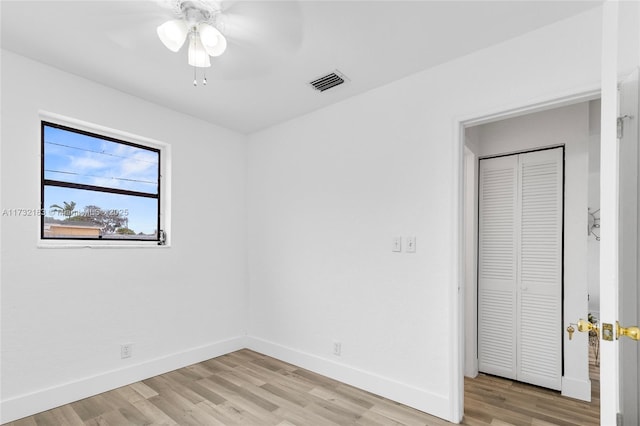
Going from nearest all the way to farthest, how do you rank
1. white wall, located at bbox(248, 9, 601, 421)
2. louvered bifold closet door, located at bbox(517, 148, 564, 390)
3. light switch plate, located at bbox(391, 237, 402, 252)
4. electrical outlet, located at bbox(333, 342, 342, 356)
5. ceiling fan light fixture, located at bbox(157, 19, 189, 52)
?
ceiling fan light fixture, located at bbox(157, 19, 189, 52) → white wall, located at bbox(248, 9, 601, 421) → light switch plate, located at bbox(391, 237, 402, 252) → louvered bifold closet door, located at bbox(517, 148, 564, 390) → electrical outlet, located at bbox(333, 342, 342, 356)

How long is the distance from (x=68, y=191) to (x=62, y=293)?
85cm

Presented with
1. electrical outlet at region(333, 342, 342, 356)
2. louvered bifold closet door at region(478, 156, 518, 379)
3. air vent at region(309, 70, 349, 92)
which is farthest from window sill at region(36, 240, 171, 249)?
louvered bifold closet door at region(478, 156, 518, 379)

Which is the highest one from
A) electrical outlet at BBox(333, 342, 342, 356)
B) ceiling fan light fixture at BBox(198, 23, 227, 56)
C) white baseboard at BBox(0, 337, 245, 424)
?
ceiling fan light fixture at BBox(198, 23, 227, 56)

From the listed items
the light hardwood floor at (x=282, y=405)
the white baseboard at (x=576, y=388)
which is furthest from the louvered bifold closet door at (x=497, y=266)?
the white baseboard at (x=576, y=388)

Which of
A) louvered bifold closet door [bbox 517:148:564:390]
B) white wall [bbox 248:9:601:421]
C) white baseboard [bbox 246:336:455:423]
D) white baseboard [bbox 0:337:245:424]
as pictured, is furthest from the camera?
louvered bifold closet door [bbox 517:148:564:390]

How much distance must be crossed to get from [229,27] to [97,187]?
1934 millimetres

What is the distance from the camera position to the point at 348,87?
2.91 meters

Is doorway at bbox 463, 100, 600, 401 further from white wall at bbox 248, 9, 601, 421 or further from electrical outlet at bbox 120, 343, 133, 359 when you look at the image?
electrical outlet at bbox 120, 343, 133, 359

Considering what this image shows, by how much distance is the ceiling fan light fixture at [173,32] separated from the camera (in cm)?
185

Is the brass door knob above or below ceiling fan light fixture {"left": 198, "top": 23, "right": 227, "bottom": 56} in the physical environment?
below

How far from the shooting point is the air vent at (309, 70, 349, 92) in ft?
8.88

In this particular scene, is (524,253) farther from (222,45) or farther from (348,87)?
(222,45)

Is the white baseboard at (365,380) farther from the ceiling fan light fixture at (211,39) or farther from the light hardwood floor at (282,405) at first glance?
the ceiling fan light fixture at (211,39)

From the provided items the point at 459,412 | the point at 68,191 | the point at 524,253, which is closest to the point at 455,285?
the point at 459,412
